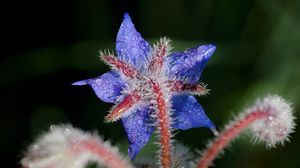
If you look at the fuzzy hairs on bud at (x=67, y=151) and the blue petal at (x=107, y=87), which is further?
the blue petal at (x=107, y=87)

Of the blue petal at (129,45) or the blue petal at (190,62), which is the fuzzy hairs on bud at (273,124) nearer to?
the blue petal at (190,62)

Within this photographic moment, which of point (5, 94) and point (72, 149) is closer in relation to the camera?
point (72, 149)

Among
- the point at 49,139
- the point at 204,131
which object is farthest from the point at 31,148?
the point at 204,131

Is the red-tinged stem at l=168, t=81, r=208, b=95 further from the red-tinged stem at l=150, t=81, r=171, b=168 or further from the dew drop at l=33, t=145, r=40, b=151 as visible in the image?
the dew drop at l=33, t=145, r=40, b=151

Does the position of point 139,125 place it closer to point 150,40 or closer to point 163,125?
point 163,125

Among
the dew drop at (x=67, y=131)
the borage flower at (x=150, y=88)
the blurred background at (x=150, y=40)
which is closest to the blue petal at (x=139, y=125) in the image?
the borage flower at (x=150, y=88)

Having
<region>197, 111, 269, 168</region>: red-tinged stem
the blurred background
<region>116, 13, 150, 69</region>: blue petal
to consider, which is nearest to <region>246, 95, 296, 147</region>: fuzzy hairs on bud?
<region>197, 111, 269, 168</region>: red-tinged stem

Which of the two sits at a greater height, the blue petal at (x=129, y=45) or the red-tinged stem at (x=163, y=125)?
the blue petal at (x=129, y=45)

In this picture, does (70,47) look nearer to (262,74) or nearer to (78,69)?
(78,69)
